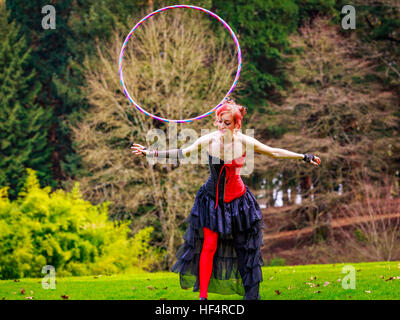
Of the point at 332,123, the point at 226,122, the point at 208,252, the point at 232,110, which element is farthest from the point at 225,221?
the point at 332,123

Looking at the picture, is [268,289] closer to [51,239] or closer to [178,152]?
[178,152]

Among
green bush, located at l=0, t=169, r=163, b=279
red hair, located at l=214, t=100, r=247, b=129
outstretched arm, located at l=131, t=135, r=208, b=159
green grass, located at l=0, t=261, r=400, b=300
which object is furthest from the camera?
green bush, located at l=0, t=169, r=163, b=279

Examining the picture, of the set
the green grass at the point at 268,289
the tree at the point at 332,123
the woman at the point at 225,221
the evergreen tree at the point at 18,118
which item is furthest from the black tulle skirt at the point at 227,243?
→ the evergreen tree at the point at 18,118

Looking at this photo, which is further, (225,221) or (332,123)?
(332,123)

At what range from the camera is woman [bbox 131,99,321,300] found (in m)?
5.81

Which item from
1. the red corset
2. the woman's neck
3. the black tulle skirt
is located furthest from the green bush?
the woman's neck

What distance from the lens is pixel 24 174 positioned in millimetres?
26906

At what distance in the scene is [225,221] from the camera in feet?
19.2

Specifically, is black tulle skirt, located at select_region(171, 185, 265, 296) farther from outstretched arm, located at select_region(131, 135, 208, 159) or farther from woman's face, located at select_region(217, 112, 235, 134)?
woman's face, located at select_region(217, 112, 235, 134)

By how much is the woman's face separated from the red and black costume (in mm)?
324

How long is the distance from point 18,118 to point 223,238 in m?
24.5

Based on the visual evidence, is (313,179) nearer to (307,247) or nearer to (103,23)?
(307,247)

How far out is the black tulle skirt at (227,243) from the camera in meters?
5.88

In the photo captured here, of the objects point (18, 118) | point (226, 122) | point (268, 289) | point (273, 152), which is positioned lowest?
point (268, 289)
